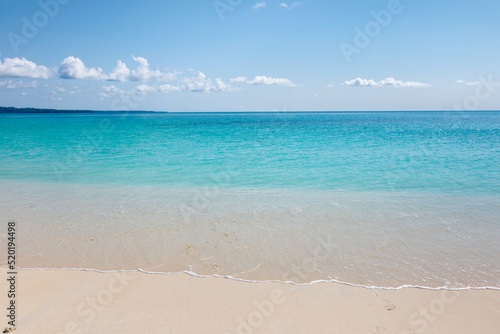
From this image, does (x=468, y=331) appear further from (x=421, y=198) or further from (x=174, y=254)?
(x=421, y=198)

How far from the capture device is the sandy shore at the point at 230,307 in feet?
14.3

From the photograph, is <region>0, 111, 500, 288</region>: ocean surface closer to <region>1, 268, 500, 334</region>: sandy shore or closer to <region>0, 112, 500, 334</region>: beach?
<region>0, 112, 500, 334</region>: beach

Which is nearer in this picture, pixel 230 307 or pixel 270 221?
pixel 230 307

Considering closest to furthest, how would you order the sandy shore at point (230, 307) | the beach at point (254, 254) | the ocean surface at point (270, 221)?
the sandy shore at point (230, 307), the beach at point (254, 254), the ocean surface at point (270, 221)

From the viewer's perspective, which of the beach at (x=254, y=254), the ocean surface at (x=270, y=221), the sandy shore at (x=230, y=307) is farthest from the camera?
the ocean surface at (x=270, y=221)

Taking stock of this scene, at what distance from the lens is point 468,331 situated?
4.31 metres

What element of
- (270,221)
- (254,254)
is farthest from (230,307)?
(270,221)

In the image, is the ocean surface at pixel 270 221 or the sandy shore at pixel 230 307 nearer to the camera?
the sandy shore at pixel 230 307

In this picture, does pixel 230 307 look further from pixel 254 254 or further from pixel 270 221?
pixel 270 221

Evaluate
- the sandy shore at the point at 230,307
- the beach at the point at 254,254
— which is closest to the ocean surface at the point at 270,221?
the beach at the point at 254,254

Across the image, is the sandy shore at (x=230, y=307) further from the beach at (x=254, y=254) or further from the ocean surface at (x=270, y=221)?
the ocean surface at (x=270, y=221)

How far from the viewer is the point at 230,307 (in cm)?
479

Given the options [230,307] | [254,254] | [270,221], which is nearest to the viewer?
[230,307]

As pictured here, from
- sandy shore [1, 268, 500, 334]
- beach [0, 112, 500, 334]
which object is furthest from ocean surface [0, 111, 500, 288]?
sandy shore [1, 268, 500, 334]
